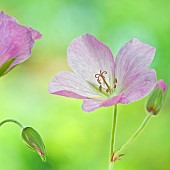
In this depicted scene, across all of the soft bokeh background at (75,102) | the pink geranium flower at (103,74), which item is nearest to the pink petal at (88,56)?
the pink geranium flower at (103,74)

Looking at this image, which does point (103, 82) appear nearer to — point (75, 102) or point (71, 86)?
point (71, 86)

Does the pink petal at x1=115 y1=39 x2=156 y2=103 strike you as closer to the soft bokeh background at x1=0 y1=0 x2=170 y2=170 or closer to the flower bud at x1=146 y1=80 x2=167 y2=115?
the flower bud at x1=146 y1=80 x2=167 y2=115

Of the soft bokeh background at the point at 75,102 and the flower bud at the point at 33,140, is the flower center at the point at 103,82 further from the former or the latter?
the soft bokeh background at the point at 75,102

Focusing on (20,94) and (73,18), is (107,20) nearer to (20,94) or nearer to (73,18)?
(73,18)

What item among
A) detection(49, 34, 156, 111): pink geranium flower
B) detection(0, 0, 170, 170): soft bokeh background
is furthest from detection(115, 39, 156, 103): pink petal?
detection(0, 0, 170, 170): soft bokeh background

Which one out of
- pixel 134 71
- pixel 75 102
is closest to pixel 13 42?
pixel 134 71

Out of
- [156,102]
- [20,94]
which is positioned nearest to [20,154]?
[20,94]
